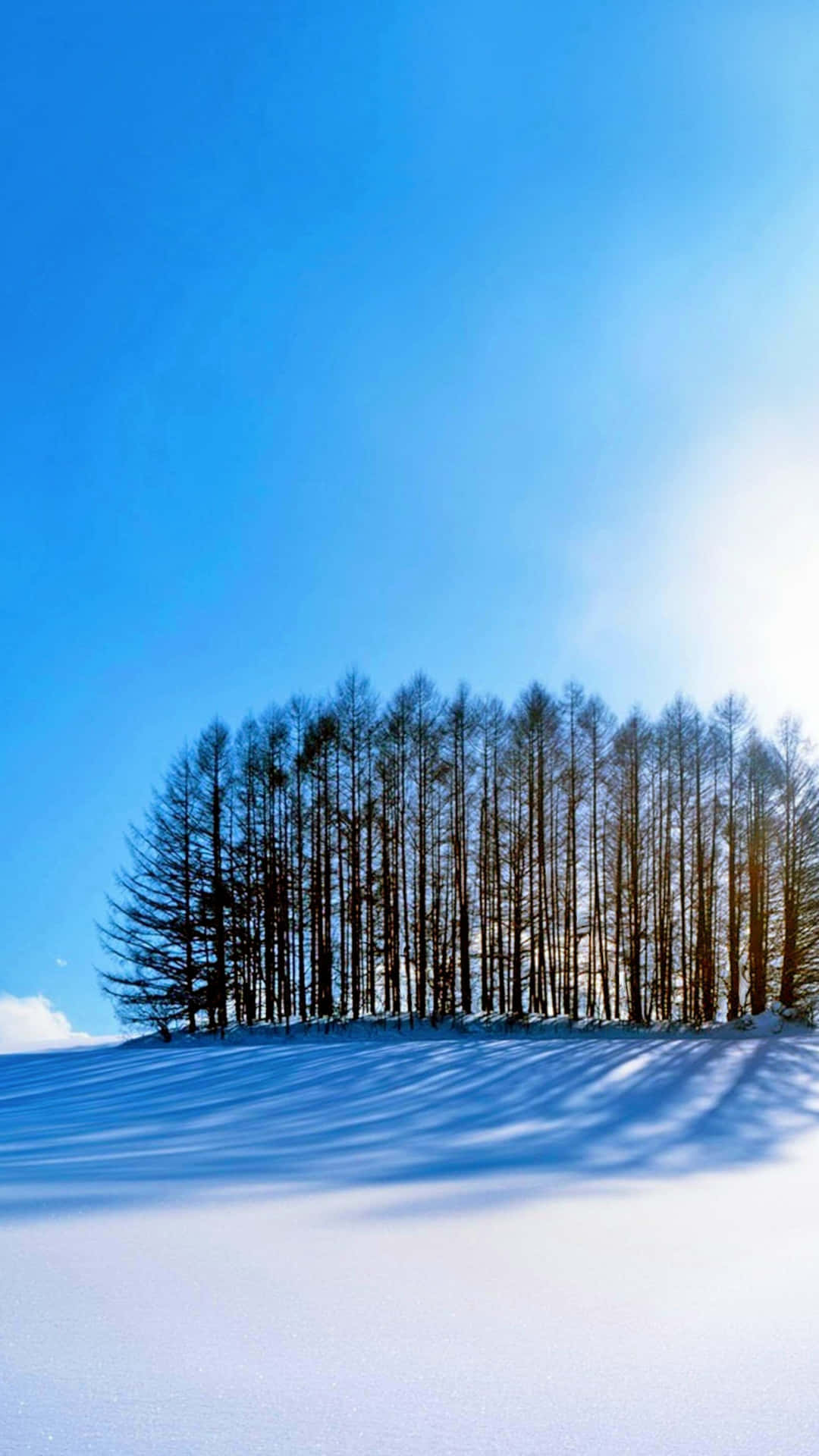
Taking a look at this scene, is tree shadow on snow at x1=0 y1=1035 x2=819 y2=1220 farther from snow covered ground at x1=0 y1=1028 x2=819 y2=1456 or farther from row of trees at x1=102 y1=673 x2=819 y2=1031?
row of trees at x1=102 y1=673 x2=819 y2=1031

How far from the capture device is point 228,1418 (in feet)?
6.16

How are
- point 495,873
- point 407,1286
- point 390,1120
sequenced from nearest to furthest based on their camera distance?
point 407,1286
point 390,1120
point 495,873

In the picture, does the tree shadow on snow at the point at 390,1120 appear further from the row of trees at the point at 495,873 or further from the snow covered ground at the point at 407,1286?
the row of trees at the point at 495,873

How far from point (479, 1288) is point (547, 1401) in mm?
1030

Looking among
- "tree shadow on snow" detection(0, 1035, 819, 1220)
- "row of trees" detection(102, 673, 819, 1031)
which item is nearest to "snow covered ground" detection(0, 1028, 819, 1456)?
"tree shadow on snow" detection(0, 1035, 819, 1220)

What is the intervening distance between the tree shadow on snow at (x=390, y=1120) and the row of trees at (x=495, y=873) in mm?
9285

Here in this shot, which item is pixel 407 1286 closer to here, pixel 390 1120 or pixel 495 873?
pixel 390 1120

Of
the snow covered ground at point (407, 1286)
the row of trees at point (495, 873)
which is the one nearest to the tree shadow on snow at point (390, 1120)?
the snow covered ground at point (407, 1286)

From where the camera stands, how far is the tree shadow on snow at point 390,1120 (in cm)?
507

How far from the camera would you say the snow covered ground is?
1.89 metres

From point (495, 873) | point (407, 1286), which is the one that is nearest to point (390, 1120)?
point (407, 1286)

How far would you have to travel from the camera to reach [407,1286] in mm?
2980

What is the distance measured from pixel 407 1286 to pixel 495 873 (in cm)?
2101

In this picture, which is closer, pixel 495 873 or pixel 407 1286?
pixel 407 1286
